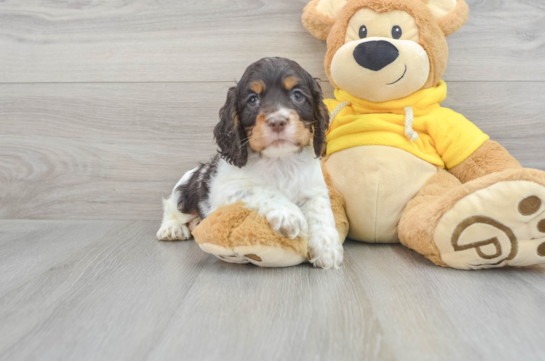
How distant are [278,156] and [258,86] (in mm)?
360

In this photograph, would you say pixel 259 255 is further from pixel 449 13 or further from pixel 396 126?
pixel 449 13

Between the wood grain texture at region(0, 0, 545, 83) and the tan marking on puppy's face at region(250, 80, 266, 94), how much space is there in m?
0.91

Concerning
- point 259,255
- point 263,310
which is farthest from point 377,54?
point 263,310

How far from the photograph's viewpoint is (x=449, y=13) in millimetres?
2135

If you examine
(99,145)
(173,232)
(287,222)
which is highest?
(287,222)

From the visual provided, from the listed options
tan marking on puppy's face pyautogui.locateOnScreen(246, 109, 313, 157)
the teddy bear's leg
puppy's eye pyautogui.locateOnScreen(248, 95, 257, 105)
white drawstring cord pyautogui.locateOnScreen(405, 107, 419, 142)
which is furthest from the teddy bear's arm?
puppy's eye pyautogui.locateOnScreen(248, 95, 257, 105)

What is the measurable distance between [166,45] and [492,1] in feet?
7.03

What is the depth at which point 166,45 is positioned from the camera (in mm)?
2734

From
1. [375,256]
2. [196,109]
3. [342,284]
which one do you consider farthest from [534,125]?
[196,109]

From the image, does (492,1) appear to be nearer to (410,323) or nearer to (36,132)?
(410,323)

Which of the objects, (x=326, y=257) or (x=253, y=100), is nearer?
(x=326, y=257)

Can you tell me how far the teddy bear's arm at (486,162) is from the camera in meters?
1.96

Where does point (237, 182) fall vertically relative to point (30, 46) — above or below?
below

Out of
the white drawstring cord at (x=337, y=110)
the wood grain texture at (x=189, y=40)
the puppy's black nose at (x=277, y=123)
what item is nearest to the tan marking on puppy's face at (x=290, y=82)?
the puppy's black nose at (x=277, y=123)
